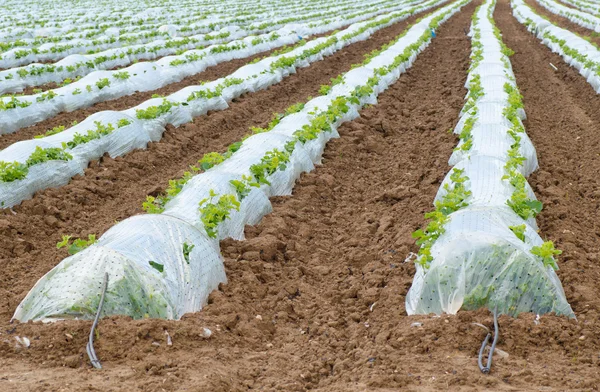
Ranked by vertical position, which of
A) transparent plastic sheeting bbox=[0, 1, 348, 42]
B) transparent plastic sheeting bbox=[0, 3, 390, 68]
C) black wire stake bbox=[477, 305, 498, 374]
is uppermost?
transparent plastic sheeting bbox=[0, 1, 348, 42]

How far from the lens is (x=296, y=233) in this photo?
7.47m

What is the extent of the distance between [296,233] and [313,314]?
184 centimetres

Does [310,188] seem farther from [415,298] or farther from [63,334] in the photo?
[63,334]

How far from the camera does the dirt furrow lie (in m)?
4.45

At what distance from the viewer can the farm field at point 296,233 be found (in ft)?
15.1

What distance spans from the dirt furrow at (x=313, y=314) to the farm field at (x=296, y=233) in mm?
24

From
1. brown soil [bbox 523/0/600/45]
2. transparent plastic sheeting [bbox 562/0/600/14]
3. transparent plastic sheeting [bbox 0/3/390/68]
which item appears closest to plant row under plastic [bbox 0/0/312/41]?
transparent plastic sheeting [bbox 0/3/390/68]

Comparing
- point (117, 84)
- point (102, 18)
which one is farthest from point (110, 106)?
point (102, 18)

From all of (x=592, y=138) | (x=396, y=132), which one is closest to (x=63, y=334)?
(x=396, y=132)

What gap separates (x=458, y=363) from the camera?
454cm

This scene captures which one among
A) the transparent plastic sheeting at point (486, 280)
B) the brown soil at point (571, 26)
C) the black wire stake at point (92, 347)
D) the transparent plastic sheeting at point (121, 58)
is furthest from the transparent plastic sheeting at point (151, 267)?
the brown soil at point (571, 26)

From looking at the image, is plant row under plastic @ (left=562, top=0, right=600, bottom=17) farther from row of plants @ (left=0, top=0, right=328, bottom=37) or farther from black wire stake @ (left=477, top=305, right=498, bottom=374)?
black wire stake @ (left=477, top=305, right=498, bottom=374)

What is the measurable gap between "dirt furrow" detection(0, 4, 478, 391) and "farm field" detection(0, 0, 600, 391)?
24mm

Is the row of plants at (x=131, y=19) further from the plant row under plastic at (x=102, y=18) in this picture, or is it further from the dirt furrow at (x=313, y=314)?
the dirt furrow at (x=313, y=314)
